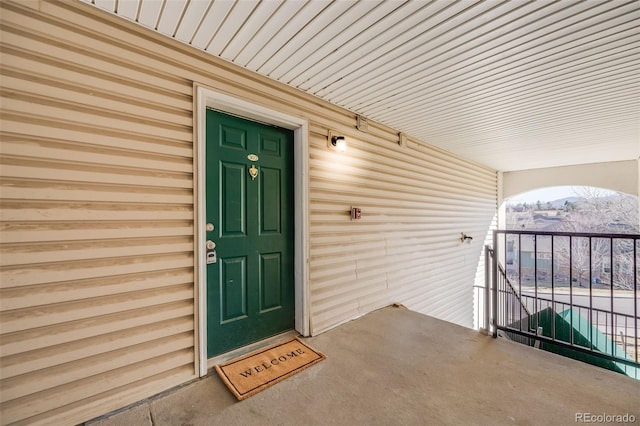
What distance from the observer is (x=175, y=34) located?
178cm

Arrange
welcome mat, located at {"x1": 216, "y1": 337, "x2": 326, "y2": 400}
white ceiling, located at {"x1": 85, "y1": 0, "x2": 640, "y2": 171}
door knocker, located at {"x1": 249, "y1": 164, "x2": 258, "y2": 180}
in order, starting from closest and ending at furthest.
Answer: white ceiling, located at {"x1": 85, "y1": 0, "x2": 640, "y2": 171}
welcome mat, located at {"x1": 216, "y1": 337, "x2": 326, "y2": 400}
door knocker, located at {"x1": 249, "y1": 164, "x2": 258, "y2": 180}

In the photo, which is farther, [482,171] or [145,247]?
[482,171]

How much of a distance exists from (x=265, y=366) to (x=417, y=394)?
1.21m

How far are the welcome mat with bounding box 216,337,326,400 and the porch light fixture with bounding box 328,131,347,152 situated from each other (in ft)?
7.15

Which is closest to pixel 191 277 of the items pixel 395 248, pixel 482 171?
pixel 395 248

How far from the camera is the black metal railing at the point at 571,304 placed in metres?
2.17

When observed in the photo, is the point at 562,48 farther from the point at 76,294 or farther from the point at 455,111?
the point at 76,294

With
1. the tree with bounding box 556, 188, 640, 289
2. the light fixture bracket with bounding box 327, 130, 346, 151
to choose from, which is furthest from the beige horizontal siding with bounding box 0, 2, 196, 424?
the tree with bounding box 556, 188, 640, 289

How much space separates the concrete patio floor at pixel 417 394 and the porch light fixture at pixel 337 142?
2.19 metres

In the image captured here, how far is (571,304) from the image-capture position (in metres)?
2.37

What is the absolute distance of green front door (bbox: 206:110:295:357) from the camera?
7.06 feet

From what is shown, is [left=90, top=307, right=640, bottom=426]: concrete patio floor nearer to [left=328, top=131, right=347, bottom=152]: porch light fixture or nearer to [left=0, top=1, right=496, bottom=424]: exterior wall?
[left=0, top=1, right=496, bottom=424]: exterior wall

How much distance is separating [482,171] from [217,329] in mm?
6504

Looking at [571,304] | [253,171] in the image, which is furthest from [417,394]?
[253,171]
